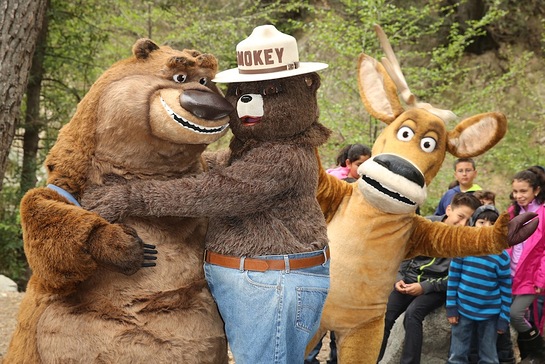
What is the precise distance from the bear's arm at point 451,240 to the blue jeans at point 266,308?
126cm

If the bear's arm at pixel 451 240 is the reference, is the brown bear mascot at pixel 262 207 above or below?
above

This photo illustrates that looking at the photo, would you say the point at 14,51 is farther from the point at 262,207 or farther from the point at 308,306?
the point at 308,306

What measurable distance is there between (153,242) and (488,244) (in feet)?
6.07

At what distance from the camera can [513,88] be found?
13.1 metres

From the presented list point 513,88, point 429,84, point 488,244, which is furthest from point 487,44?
point 488,244

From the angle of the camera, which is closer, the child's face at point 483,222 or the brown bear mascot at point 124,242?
the brown bear mascot at point 124,242

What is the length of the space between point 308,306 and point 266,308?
0.63 ft

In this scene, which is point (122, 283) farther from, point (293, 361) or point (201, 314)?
point (293, 361)

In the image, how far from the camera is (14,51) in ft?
15.2

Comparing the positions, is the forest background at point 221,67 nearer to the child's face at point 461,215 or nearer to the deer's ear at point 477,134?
the child's face at point 461,215

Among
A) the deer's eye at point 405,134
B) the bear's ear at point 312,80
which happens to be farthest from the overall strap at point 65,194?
A: the deer's eye at point 405,134

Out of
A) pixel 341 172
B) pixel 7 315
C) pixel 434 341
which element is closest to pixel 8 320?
pixel 7 315

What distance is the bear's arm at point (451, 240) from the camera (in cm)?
369

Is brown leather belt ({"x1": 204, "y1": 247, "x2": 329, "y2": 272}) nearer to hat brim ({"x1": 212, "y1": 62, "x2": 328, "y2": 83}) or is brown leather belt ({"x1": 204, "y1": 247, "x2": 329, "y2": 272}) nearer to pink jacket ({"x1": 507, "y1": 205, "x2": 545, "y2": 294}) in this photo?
hat brim ({"x1": 212, "y1": 62, "x2": 328, "y2": 83})
